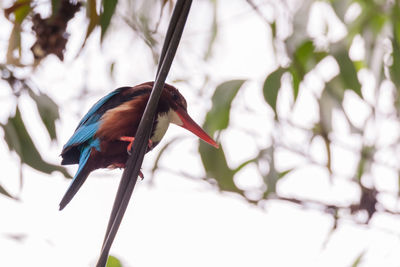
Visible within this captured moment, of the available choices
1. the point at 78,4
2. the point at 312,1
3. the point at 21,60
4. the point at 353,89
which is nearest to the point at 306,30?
the point at 312,1

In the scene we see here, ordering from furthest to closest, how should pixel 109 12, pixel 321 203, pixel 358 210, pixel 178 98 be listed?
1. pixel 321 203
2. pixel 358 210
3. pixel 178 98
4. pixel 109 12

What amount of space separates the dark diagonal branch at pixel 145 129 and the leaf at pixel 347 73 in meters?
1.00

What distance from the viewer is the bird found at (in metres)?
1.38

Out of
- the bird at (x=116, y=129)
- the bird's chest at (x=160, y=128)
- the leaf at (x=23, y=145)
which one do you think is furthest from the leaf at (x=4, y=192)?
the bird's chest at (x=160, y=128)

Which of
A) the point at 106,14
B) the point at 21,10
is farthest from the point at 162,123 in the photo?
the point at 21,10

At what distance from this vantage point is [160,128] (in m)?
1.42

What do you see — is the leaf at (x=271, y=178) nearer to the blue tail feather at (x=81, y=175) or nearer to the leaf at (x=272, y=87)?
the leaf at (x=272, y=87)

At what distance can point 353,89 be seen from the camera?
177 cm

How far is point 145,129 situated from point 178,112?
0.61m

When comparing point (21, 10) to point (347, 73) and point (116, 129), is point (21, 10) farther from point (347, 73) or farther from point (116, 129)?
point (347, 73)

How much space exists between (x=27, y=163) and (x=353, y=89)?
919mm

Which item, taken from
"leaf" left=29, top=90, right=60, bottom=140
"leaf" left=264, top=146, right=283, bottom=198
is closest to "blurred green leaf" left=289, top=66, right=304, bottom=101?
"leaf" left=264, top=146, right=283, bottom=198

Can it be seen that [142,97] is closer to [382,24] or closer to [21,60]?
[21,60]

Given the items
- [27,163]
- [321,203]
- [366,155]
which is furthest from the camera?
[321,203]
